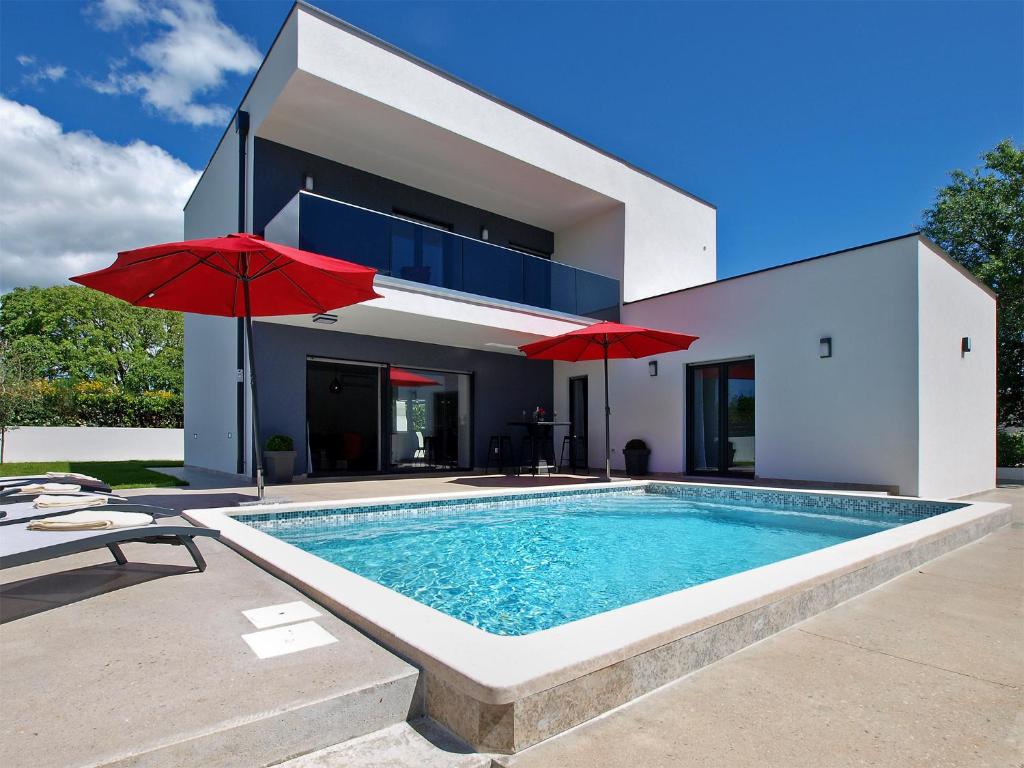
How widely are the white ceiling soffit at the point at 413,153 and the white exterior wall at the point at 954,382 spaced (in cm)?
634

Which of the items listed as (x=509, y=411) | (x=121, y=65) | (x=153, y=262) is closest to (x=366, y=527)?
(x=153, y=262)

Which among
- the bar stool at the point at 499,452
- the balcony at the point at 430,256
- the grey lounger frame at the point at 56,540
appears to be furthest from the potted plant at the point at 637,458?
the grey lounger frame at the point at 56,540

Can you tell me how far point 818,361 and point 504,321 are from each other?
16.6 ft

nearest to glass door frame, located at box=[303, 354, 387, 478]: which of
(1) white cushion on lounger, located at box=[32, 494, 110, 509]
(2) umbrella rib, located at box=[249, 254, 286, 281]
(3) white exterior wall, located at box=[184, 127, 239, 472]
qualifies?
(3) white exterior wall, located at box=[184, 127, 239, 472]

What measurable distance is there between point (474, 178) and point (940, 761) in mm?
11115

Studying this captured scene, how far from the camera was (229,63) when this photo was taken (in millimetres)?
12453

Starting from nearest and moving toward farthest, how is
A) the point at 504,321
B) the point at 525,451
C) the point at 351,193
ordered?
the point at 504,321 < the point at 351,193 < the point at 525,451

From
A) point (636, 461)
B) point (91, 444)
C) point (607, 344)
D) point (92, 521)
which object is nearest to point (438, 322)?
point (607, 344)

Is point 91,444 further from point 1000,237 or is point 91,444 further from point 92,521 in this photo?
point 1000,237

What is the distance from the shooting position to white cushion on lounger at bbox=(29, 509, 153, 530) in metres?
2.96

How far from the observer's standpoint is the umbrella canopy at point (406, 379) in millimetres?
11127

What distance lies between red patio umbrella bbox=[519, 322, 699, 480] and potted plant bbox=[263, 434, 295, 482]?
4.12 metres

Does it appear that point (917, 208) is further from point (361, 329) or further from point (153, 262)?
point (153, 262)

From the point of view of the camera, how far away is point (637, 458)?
447 inches
